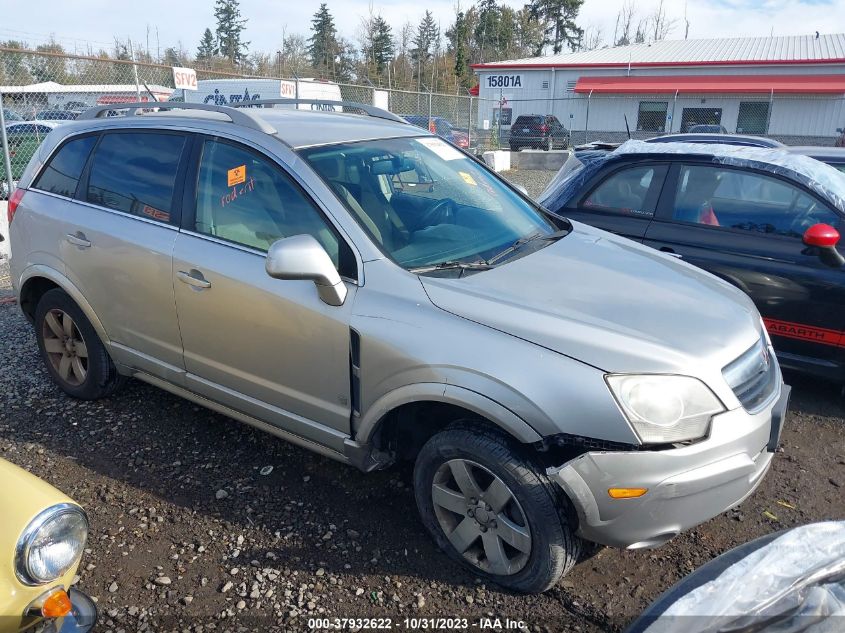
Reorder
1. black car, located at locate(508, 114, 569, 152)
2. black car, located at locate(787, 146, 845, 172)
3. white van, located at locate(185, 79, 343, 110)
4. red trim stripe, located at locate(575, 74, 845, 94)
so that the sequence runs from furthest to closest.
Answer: red trim stripe, located at locate(575, 74, 845, 94), black car, located at locate(508, 114, 569, 152), white van, located at locate(185, 79, 343, 110), black car, located at locate(787, 146, 845, 172)

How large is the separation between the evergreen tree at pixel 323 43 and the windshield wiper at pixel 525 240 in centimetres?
5561

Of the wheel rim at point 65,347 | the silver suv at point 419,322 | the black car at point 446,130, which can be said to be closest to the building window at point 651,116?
the black car at point 446,130

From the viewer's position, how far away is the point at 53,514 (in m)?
1.95

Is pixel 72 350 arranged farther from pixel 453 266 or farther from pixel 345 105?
pixel 453 266

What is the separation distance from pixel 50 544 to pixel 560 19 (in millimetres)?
67729

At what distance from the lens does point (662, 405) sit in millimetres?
2348

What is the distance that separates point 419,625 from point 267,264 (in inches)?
60.1

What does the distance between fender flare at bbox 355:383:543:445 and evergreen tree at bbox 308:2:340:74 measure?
56523 millimetres

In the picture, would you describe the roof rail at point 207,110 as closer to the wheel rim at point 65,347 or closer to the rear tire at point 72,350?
the rear tire at point 72,350

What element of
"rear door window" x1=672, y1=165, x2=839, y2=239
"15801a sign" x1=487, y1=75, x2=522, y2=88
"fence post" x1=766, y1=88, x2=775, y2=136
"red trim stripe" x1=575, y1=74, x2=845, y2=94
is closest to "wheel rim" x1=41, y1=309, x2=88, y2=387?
"rear door window" x1=672, y1=165, x2=839, y2=239

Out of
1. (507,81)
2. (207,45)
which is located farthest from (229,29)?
(507,81)

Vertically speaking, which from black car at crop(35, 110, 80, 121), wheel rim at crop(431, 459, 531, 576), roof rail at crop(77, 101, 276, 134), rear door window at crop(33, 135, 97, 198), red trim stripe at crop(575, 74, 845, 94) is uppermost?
red trim stripe at crop(575, 74, 845, 94)

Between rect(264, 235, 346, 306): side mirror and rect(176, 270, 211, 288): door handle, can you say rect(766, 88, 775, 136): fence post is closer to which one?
rect(176, 270, 211, 288): door handle

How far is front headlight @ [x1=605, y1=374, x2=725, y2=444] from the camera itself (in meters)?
2.32
